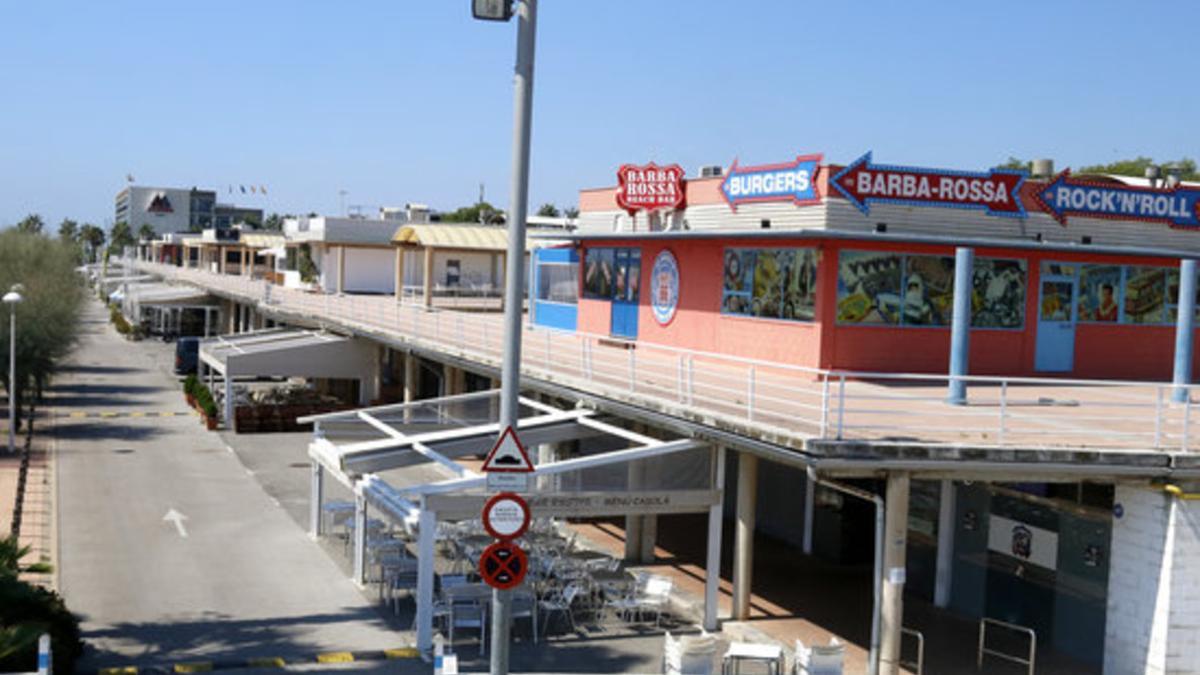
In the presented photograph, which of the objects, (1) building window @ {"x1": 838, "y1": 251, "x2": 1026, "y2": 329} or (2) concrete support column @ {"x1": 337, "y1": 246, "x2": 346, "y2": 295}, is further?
(2) concrete support column @ {"x1": 337, "y1": 246, "x2": 346, "y2": 295}

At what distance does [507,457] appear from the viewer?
394 inches

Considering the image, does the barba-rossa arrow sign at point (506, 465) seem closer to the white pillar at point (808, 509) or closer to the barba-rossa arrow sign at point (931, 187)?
the barba-rossa arrow sign at point (931, 187)

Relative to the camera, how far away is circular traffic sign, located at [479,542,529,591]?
394 inches

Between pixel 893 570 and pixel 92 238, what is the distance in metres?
199

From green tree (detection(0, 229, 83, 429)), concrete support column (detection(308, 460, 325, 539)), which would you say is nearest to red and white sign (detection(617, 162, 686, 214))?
concrete support column (detection(308, 460, 325, 539))

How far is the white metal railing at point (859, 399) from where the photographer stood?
45.0ft

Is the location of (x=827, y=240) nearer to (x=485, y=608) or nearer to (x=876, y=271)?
(x=876, y=271)

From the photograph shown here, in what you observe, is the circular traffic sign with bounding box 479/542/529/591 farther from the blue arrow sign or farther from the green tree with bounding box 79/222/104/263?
the green tree with bounding box 79/222/104/263

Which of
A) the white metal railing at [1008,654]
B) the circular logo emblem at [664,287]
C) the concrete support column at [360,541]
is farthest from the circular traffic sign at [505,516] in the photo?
the circular logo emblem at [664,287]

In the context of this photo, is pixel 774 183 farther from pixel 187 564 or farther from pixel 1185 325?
pixel 187 564

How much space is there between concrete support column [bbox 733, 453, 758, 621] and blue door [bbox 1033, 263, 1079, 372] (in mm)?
7360

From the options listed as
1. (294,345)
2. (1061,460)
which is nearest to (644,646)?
(1061,460)

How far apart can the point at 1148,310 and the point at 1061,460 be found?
10.2 meters

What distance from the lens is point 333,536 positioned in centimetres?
2128
